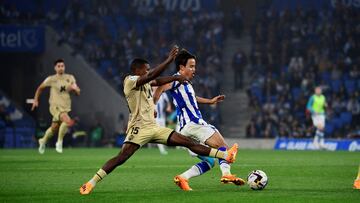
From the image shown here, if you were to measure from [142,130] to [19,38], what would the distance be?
26.8 m

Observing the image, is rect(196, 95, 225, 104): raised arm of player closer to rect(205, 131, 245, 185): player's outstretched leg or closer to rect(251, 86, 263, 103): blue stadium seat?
rect(205, 131, 245, 185): player's outstretched leg

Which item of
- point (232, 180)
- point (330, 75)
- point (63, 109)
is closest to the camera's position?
point (232, 180)

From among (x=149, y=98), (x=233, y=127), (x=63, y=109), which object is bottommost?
(x=233, y=127)

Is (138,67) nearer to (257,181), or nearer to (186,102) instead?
(186,102)

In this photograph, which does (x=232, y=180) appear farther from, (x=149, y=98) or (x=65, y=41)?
(x=65, y=41)

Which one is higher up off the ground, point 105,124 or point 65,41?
point 65,41

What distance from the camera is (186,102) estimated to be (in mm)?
13289

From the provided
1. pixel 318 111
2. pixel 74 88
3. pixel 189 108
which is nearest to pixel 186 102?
pixel 189 108

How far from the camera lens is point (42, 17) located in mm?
39875

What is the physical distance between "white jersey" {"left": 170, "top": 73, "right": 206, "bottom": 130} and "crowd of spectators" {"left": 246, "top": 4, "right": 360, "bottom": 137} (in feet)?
66.6

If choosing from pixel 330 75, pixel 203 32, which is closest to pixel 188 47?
pixel 203 32

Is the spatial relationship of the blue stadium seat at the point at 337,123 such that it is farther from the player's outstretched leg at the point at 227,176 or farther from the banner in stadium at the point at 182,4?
the player's outstretched leg at the point at 227,176

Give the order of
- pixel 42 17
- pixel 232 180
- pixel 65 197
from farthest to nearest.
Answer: pixel 42 17 < pixel 232 180 < pixel 65 197

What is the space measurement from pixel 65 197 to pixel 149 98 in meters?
1.98
